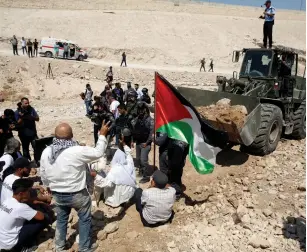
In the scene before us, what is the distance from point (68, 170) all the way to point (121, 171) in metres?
1.36

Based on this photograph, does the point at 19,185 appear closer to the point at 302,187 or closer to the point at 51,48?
the point at 302,187

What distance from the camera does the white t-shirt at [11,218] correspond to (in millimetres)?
3688

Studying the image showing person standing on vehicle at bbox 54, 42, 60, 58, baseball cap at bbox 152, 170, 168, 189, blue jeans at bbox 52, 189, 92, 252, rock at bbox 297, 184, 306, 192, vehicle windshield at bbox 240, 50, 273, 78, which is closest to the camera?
blue jeans at bbox 52, 189, 92, 252

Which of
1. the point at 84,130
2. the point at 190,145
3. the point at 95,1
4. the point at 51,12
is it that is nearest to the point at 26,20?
the point at 51,12

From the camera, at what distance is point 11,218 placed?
3.69m

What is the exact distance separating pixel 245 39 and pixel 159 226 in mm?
37226

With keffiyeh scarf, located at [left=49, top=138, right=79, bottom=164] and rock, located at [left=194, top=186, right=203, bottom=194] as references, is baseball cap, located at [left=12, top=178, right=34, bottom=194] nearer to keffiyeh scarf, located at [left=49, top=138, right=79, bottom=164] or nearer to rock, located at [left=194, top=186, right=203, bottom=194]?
keffiyeh scarf, located at [left=49, top=138, right=79, bottom=164]

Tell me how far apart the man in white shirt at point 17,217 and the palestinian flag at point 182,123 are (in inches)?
85.1

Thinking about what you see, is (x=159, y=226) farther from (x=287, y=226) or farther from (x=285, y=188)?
(x=285, y=188)

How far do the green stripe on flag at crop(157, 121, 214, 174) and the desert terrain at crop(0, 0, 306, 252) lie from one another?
721 mm

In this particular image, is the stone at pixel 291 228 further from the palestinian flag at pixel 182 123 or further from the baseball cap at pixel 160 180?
the baseball cap at pixel 160 180

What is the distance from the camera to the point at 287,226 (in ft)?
14.0

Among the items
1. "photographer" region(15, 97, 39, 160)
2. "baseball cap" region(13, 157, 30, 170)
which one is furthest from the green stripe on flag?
"photographer" region(15, 97, 39, 160)

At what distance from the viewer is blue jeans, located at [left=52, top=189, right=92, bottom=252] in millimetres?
3631
